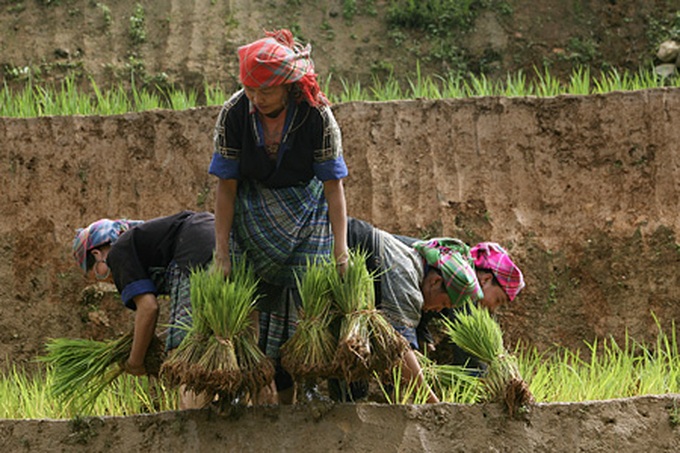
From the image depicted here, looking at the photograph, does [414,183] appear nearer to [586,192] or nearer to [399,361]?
[586,192]

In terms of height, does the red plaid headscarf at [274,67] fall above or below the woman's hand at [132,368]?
above

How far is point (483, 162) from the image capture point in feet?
20.5

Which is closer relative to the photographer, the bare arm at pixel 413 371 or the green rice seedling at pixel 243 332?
the green rice seedling at pixel 243 332

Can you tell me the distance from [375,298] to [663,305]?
230cm

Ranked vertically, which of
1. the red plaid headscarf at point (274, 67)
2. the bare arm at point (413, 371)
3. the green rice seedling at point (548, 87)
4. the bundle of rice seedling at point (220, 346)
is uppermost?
the green rice seedling at point (548, 87)

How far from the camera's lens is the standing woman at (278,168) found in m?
3.79

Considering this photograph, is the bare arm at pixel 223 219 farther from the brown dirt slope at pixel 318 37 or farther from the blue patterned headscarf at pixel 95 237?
the brown dirt slope at pixel 318 37

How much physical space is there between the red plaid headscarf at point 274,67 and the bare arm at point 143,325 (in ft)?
3.00

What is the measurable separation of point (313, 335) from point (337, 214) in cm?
42

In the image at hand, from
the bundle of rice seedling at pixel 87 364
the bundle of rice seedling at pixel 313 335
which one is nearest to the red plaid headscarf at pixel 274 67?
the bundle of rice seedling at pixel 313 335

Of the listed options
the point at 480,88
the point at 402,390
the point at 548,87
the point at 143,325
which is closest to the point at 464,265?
the point at 402,390

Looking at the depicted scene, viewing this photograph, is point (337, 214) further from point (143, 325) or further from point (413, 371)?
point (143, 325)

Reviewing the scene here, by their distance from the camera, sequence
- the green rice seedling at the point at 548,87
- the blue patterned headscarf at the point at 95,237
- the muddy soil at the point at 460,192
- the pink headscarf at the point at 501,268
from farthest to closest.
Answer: the green rice seedling at the point at 548,87, the muddy soil at the point at 460,192, the pink headscarf at the point at 501,268, the blue patterned headscarf at the point at 95,237

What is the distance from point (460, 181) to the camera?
619cm
